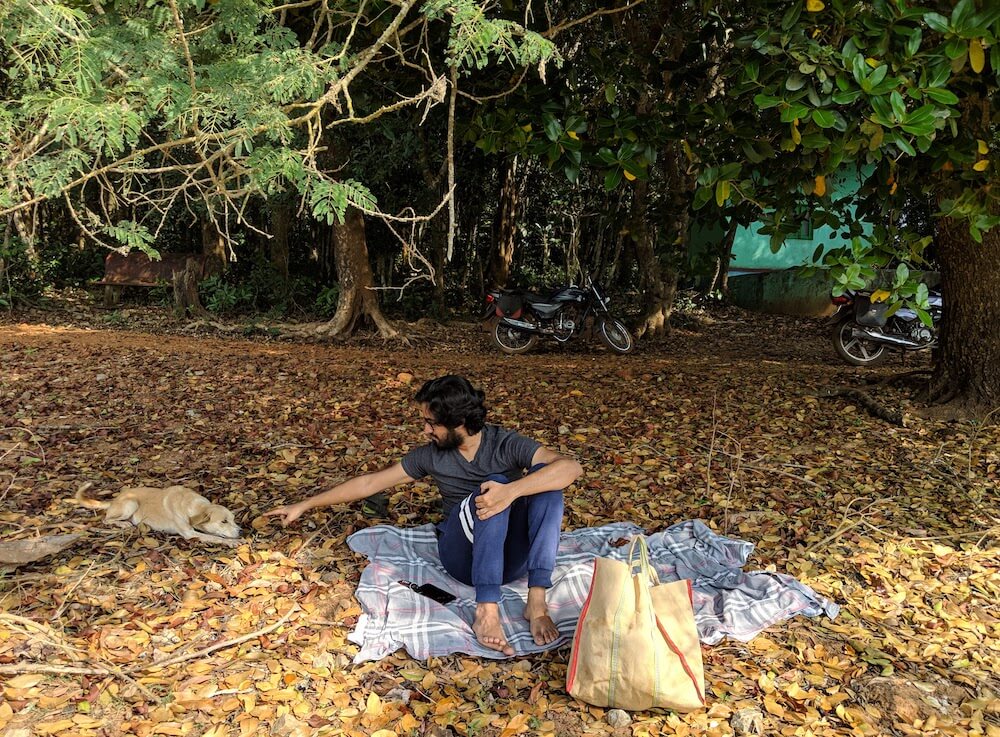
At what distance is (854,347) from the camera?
904cm

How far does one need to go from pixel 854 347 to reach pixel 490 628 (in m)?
7.22

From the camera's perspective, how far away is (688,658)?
2.61 meters

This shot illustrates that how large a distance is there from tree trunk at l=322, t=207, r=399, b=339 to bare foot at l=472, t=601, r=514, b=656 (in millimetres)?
6874

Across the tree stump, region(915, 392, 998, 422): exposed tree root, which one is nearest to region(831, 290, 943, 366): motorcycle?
region(915, 392, 998, 422): exposed tree root

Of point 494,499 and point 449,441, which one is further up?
point 449,441

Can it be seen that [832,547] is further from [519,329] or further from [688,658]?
[519,329]

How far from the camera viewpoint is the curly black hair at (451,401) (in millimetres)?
3195

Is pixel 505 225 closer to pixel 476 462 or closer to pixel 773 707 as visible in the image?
pixel 476 462

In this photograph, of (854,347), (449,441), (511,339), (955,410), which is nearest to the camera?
(449,441)

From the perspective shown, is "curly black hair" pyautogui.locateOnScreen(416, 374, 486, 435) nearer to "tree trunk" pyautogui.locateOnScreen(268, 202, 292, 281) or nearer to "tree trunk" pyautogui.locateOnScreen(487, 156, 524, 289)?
"tree trunk" pyautogui.locateOnScreen(487, 156, 524, 289)

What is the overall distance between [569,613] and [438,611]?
1.67ft

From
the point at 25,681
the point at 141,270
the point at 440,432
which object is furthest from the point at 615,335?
the point at 25,681

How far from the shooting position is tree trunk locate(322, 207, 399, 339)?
9.61 metres

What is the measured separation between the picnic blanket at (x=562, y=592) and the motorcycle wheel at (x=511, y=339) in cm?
584
